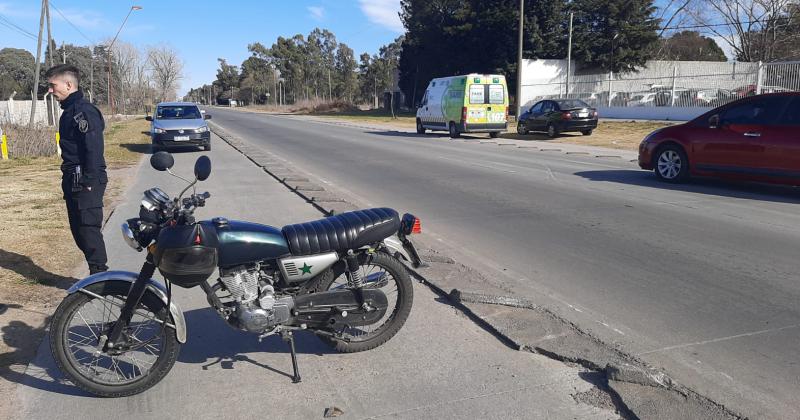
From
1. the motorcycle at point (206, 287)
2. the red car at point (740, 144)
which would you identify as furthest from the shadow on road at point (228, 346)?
the red car at point (740, 144)

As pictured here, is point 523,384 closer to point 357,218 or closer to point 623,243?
point 357,218

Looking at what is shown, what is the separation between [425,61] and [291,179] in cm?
4367

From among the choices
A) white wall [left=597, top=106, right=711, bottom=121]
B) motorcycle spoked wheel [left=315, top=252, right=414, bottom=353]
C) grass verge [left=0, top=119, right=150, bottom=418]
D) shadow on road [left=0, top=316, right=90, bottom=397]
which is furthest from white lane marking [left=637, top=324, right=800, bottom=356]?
white wall [left=597, top=106, right=711, bottom=121]

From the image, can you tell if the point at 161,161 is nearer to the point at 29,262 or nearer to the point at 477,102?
the point at 29,262

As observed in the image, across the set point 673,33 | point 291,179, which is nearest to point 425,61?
point 673,33

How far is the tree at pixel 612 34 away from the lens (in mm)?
46438

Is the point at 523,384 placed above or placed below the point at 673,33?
below

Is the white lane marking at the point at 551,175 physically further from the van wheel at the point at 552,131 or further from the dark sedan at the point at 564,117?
the van wheel at the point at 552,131

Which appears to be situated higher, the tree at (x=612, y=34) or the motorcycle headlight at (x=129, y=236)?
the tree at (x=612, y=34)

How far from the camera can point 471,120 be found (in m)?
24.9

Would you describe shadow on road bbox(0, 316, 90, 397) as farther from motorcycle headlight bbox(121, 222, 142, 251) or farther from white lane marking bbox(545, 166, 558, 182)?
white lane marking bbox(545, 166, 558, 182)

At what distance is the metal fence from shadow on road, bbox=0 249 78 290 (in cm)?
2625

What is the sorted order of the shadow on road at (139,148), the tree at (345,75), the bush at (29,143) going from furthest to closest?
the tree at (345,75), the shadow on road at (139,148), the bush at (29,143)

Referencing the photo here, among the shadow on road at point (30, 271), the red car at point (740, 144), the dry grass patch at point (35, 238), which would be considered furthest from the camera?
the red car at point (740, 144)
